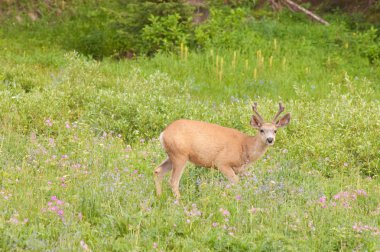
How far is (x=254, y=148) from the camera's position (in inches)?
353

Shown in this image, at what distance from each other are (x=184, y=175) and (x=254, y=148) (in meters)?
0.92

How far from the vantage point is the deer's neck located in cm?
898

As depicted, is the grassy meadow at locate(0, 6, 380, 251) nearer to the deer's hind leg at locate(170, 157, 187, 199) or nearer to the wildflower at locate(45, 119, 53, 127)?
the wildflower at locate(45, 119, 53, 127)

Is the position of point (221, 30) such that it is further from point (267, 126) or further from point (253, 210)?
point (253, 210)

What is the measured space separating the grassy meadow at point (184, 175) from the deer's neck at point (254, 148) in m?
0.21

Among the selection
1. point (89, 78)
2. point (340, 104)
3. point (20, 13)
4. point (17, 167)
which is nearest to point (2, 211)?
point (17, 167)

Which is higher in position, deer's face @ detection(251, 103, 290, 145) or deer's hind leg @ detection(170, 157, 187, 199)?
deer's face @ detection(251, 103, 290, 145)

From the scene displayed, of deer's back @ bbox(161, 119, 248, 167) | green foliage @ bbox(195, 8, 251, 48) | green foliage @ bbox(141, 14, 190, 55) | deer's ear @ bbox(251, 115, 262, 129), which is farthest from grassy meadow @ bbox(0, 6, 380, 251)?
green foliage @ bbox(195, 8, 251, 48)

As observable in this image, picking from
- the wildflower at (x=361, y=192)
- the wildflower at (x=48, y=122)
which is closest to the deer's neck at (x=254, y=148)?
the wildflower at (x=361, y=192)

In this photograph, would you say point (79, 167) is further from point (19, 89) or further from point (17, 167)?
point (19, 89)

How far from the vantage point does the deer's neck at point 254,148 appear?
8.98 metres

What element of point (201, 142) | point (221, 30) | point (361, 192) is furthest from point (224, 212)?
point (221, 30)

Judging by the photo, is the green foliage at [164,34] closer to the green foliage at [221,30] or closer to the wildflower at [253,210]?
the green foliage at [221,30]

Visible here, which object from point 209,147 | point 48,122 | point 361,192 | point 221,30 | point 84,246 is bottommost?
point 221,30
